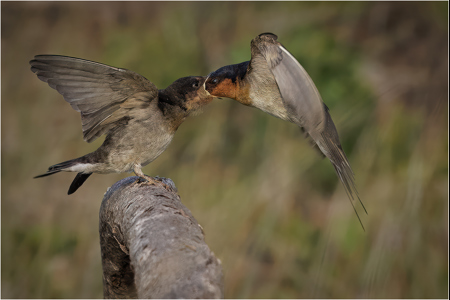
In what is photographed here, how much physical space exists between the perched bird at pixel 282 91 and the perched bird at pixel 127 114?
213 millimetres

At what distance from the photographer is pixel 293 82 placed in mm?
2189

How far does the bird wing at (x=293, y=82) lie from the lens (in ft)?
7.03

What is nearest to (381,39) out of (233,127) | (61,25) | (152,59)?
(233,127)

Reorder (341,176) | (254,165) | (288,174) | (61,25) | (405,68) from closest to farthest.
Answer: (341,176) < (288,174) < (254,165) < (405,68) < (61,25)

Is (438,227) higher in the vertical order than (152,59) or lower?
lower

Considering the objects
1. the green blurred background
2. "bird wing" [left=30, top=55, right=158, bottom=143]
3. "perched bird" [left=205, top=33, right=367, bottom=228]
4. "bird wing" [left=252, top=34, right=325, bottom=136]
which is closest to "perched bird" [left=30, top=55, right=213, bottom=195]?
"bird wing" [left=30, top=55, right=158, bottom=143]

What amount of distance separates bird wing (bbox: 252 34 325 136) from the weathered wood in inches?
25.9

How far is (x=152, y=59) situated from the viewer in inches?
173

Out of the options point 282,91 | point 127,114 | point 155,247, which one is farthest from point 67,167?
point 155,247

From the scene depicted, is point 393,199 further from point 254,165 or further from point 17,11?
point 17,11

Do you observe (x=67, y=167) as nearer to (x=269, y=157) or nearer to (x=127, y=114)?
(x=127, y=114)

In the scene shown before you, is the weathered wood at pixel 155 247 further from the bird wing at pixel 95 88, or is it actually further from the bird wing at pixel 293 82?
the bird wing at pixel 293 82

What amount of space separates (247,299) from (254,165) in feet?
2.82

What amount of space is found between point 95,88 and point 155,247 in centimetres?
118
